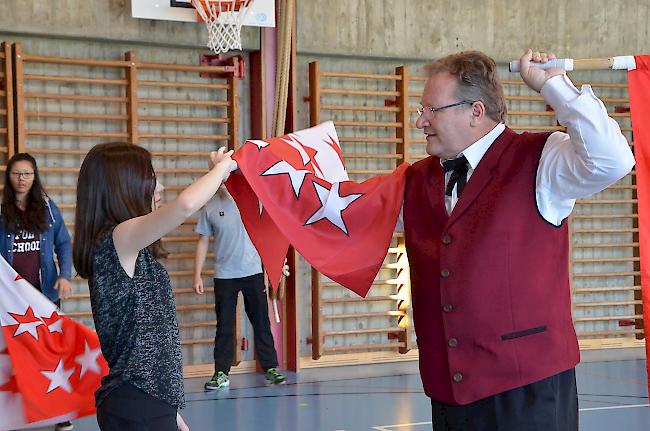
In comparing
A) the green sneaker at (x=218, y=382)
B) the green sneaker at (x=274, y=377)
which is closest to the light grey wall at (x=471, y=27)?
the green sneaker at (x=274, y=377)

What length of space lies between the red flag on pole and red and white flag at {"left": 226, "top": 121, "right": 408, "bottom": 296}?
0.80 m

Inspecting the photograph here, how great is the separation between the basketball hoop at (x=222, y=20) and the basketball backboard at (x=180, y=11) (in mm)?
90

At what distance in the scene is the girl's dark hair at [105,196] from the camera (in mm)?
2834

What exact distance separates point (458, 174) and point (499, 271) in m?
0.31

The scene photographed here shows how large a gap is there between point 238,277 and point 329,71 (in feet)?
7.08

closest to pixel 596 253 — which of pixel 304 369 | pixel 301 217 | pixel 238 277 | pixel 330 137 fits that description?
pixel 304 369


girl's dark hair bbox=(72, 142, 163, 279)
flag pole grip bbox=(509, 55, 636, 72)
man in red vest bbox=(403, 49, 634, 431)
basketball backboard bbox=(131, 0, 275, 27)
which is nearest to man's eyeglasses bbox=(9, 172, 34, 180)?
basketball backboard bbox=(131, 0, 275, 27)

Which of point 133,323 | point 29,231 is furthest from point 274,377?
point 133,323

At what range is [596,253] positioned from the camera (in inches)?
378

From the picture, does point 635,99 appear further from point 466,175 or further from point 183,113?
point 183,113

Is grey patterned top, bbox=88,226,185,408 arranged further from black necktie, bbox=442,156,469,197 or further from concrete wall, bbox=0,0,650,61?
concrete wall, bbox=0,0,650,61

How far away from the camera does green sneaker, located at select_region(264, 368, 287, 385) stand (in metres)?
7.30

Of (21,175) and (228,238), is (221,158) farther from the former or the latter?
(228,238)

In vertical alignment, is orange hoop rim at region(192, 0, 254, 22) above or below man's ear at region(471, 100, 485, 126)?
above
